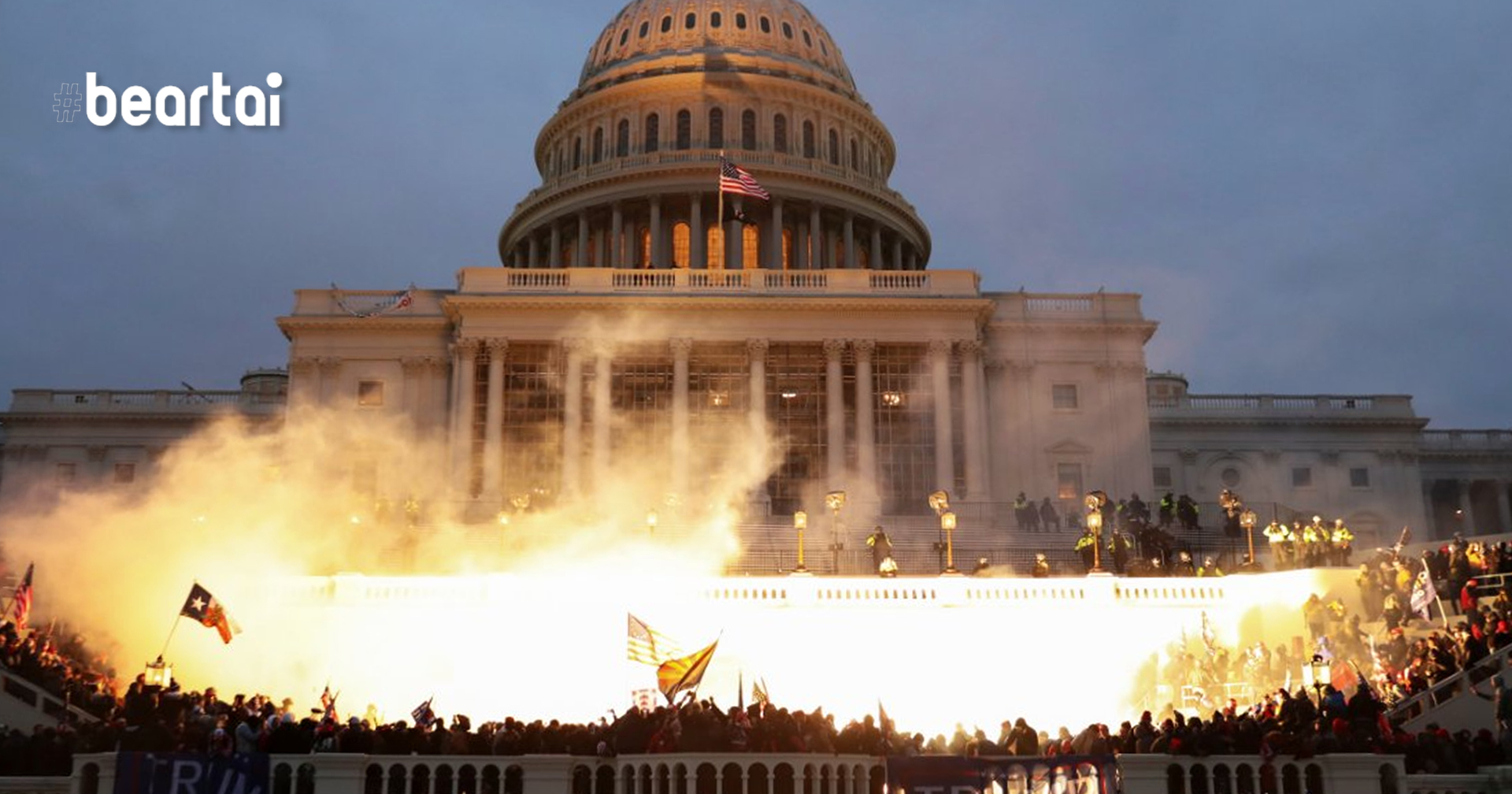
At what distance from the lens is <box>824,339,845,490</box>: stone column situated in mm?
52719

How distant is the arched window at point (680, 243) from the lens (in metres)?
73.8

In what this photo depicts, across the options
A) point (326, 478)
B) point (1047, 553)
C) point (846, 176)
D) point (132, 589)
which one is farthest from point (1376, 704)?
point (846, 176)

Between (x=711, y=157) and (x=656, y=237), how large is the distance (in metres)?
5.17

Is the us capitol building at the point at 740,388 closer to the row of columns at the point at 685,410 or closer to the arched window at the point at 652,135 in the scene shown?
the row of columns at the point at 685,410

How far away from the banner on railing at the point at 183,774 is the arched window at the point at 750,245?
56.4 metres

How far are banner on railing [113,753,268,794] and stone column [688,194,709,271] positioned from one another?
2146 inches

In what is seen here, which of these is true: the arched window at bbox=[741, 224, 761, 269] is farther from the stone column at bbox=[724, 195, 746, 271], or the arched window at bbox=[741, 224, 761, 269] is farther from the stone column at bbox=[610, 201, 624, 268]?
the stone column at bbox=[610, 201, 624, 268]

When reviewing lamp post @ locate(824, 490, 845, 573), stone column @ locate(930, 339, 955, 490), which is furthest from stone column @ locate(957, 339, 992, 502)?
lamp post @ locate(824, 490, 845, 573)

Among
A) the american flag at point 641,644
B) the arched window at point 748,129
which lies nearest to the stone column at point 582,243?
the arched window at point 748,129

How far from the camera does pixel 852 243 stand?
75.4 m

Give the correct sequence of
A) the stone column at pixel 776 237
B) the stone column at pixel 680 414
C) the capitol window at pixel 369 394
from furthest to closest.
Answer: the stone column at pixel 776 237
the capitol window at pixel 369 394
the stone column at pixel 680 414

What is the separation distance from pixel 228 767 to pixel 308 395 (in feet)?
131

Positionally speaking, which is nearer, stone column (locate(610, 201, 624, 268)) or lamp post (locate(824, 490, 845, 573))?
lamp post (locate(824, 490, 845, 573))

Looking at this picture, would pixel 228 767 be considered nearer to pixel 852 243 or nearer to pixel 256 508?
pixel 256 508
